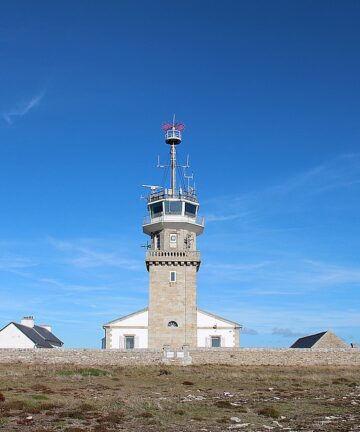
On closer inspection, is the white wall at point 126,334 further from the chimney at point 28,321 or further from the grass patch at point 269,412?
the grass patch at point 269,412

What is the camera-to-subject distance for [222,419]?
18406 millimetres

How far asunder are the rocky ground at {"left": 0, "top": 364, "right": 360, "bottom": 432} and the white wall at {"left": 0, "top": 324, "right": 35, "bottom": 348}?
18771 millimetres

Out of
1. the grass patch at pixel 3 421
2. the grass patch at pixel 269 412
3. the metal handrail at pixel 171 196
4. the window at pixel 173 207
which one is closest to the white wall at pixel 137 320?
the window at pixel 173 207

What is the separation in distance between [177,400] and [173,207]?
2805 centimetres

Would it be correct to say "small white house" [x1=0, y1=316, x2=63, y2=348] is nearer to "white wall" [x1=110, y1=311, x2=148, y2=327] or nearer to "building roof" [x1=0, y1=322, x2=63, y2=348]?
"building roof" [x1=0, y1=322, x2=63, y2=348]

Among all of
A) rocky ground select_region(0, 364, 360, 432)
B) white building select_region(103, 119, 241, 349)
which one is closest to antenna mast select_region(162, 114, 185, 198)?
white building select_region(103, 119, 241, 349)

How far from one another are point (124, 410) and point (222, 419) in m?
3.89

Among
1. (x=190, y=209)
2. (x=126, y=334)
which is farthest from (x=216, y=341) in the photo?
(x=190, y=209)

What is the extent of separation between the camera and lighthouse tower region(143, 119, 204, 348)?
157 feet

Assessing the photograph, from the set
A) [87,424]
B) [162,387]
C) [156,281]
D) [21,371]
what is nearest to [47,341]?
[156,281]

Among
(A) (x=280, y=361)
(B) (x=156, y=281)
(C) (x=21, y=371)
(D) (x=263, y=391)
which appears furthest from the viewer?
(B) (x=156, y=281)

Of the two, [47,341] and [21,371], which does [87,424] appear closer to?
[21,371]

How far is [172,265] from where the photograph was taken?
48.9 meters

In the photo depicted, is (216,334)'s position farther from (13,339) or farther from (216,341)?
(13,339)
